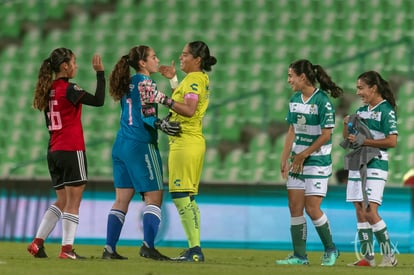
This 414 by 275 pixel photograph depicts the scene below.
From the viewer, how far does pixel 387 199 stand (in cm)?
1390

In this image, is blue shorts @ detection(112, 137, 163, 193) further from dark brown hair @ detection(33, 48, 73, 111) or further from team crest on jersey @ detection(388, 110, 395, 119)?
team crest on jersey @ detection(388, 110, 395, 119)

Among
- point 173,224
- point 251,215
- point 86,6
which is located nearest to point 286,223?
point 251,215

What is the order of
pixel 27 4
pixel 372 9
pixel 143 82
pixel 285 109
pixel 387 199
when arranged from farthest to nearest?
pixel 27 4 < pixel 372 9 < pixel 285 109 < pixel 387 199 < pixel 143 82

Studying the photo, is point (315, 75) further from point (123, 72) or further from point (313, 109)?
point (123, 72)

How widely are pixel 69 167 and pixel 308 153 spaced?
2.04 metres

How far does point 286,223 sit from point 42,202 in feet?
9.99

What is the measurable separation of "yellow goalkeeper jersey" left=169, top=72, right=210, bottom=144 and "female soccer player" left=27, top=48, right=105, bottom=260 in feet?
2.38

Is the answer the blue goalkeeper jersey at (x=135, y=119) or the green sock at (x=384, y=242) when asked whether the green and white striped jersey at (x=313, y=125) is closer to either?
the green sock at (x=384, y=242)

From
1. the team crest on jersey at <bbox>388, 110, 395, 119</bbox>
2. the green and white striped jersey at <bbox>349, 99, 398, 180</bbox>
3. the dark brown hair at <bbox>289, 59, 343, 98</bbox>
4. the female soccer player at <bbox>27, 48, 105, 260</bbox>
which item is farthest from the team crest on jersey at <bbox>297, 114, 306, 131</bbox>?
the female soccer player at <bbox>27, 48, 105, 260</bbox>

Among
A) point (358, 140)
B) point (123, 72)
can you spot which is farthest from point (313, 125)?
point (123, 72)

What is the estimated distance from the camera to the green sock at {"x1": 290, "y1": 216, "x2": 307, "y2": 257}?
34.2 feet

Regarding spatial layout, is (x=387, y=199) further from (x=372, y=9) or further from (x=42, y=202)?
(x=372, y=9)

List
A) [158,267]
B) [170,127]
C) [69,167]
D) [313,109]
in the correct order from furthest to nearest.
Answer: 1. [313,109]
2. [69,167]
3. [170,127]
4. [158,267]

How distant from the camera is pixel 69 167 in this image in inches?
399
